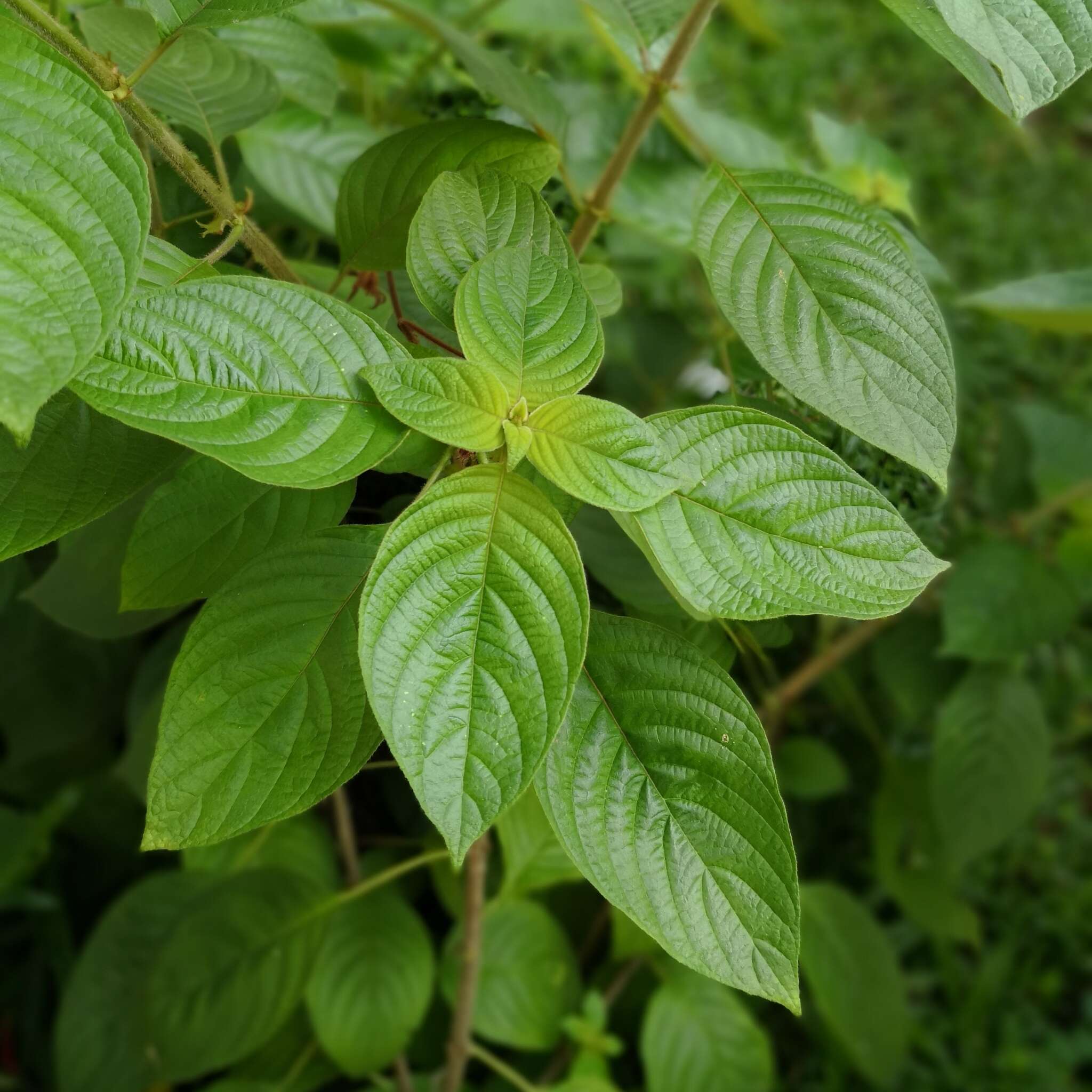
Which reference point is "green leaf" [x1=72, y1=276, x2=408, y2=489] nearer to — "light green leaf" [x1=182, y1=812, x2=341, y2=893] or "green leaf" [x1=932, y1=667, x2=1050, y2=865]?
"light green leaf" [x1=182, y1=812, x2=341, y2=893]

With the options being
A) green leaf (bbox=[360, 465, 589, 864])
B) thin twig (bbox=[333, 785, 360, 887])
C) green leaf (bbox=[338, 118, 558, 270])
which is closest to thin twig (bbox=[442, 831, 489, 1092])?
thin twig (bbox=[333, 785, 360, 887])

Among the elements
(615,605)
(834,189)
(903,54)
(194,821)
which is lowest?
(194,821)

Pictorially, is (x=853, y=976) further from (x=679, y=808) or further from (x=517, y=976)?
(x=679, y=808)

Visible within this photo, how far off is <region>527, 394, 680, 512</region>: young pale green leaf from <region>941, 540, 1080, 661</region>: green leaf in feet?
2.68

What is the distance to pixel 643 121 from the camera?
85 centimetres

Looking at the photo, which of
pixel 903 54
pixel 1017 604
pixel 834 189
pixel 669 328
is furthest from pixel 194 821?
pixel 903 54

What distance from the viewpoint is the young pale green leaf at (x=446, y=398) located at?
54 cm

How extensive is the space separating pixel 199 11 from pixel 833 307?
0.43 m

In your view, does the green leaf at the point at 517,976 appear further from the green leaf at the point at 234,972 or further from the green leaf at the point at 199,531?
the green leaf at the point at 199,531

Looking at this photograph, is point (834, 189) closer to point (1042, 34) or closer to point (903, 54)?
point (1042, 34)

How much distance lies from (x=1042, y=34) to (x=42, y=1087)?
1.75 metres

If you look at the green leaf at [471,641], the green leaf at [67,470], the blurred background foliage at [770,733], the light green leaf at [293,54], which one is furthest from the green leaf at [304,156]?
the green leaf at [471,641]

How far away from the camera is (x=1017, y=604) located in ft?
4.17

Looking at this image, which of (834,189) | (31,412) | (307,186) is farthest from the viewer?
(307,186)
